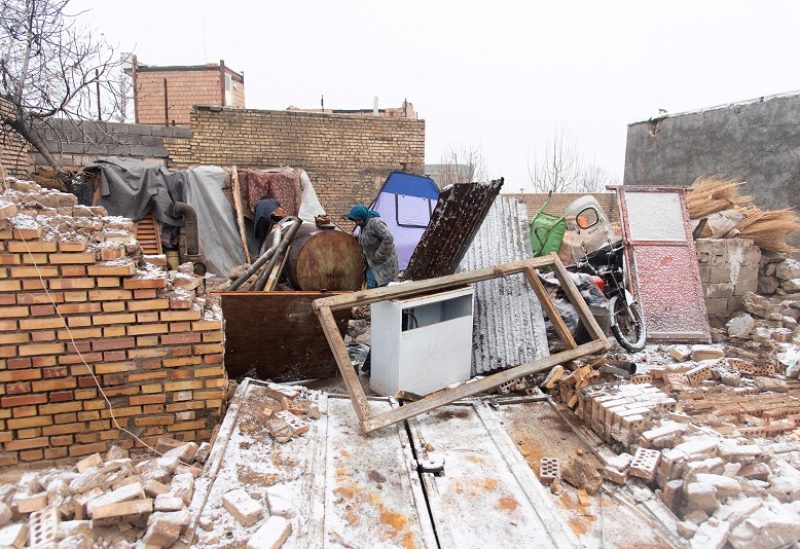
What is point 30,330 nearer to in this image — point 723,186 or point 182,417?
point 182,417

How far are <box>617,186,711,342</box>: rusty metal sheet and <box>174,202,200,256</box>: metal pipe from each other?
7.38 m

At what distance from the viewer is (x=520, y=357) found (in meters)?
4.91

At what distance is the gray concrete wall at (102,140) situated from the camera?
361 inches

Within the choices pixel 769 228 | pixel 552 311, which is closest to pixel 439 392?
pixel 552 311

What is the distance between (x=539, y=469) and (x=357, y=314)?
3.27 metres

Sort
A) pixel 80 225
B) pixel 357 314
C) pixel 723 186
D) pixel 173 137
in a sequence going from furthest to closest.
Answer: pixel 173 137
pixel 723 186
pixel 357 314
pixel 80 225

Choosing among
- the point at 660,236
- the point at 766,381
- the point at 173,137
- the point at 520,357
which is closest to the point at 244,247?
the point at 173,137

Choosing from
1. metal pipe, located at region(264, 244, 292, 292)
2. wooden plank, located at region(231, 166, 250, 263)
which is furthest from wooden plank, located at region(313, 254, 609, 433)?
wooden plank, located at region(231, 166, 250, 263)

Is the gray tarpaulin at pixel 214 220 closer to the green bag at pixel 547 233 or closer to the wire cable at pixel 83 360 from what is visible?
the green bag at pixel 547 233

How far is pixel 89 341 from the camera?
277 cm

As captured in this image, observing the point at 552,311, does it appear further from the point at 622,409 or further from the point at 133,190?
the point at 133,190

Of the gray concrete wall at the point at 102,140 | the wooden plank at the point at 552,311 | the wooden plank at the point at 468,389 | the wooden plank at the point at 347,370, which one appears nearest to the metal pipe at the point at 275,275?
the wooden plank at the point at 347,370

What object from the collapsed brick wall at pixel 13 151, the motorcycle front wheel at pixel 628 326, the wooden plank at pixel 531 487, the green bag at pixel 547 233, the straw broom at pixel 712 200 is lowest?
the wooden plank at pixel 531 487

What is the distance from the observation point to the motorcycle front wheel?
5.61m
